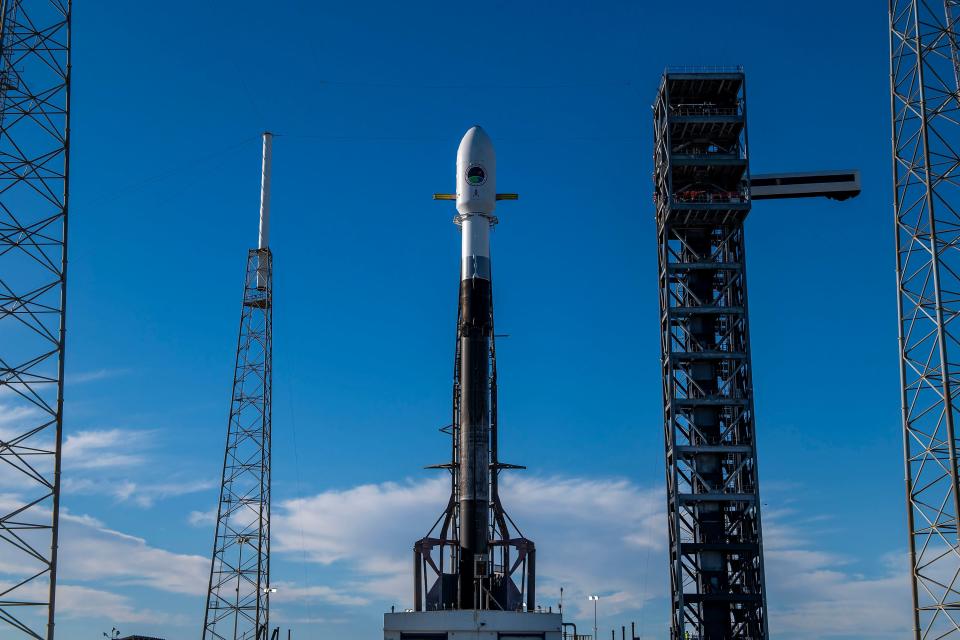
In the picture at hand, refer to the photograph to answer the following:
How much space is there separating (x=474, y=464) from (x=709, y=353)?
20.1 metres

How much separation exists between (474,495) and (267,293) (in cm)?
2493

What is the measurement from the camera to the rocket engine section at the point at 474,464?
6912cm

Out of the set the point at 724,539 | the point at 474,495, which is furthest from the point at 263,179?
the point at 724,539

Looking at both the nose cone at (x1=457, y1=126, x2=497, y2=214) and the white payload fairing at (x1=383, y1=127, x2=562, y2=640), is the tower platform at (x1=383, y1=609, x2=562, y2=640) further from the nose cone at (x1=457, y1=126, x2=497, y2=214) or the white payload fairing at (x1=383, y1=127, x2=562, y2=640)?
the nose cone at (x1=457, y1=126, x2=497, y2=214)

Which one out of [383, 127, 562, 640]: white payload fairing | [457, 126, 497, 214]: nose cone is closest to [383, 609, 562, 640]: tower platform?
[383, 127, 562, 640]: white payload fairing

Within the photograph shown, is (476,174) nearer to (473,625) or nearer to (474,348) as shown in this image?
(474,348)

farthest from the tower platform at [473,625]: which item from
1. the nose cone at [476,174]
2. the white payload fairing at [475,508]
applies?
the nose cone at [476,174]

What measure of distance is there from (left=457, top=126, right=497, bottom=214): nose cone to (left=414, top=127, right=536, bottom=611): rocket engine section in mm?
68

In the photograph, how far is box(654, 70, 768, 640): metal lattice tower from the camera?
75750mm

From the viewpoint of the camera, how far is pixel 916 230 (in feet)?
194

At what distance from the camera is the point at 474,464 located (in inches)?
2751

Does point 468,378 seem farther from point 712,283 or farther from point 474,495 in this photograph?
point 712,283

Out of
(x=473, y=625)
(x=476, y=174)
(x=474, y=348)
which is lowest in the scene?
(x=473, y=625)

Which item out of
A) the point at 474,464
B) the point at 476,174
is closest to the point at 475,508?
the point at 474,464
